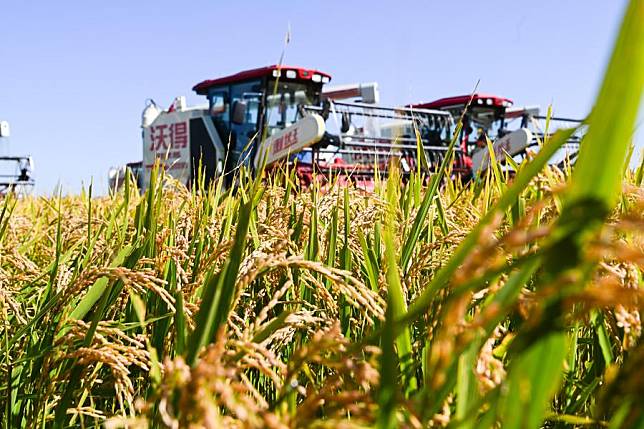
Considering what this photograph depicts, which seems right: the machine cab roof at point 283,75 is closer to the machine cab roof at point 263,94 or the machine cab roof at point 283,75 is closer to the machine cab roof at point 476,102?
the machine cab roof at point 263,94

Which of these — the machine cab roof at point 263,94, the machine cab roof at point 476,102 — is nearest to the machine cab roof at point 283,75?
the machine cab roof at point 263,94

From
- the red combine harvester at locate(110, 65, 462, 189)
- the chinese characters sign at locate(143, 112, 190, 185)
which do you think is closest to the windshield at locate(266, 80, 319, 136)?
the red combine harvester at locate(110, 65, 462, 189)

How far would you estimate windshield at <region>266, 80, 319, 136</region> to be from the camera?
10000 mm

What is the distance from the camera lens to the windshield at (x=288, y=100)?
10000mm

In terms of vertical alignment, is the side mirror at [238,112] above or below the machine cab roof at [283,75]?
below

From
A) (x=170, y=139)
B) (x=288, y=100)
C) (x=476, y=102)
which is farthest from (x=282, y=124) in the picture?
(x=476, y=102)

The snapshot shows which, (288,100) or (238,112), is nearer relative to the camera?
(238,112)

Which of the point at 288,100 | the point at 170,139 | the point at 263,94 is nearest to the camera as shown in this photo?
the point at 263,94

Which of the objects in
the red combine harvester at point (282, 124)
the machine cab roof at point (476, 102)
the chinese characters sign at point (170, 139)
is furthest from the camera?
the machine cab roof at point (476, 102)

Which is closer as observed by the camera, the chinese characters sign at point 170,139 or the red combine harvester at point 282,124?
the red combine harvester at point 282,124

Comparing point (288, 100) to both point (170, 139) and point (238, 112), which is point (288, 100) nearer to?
point (238, 112)

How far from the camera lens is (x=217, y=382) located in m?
0.33

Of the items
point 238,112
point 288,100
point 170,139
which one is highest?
point 288,100

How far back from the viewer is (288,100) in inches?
404
